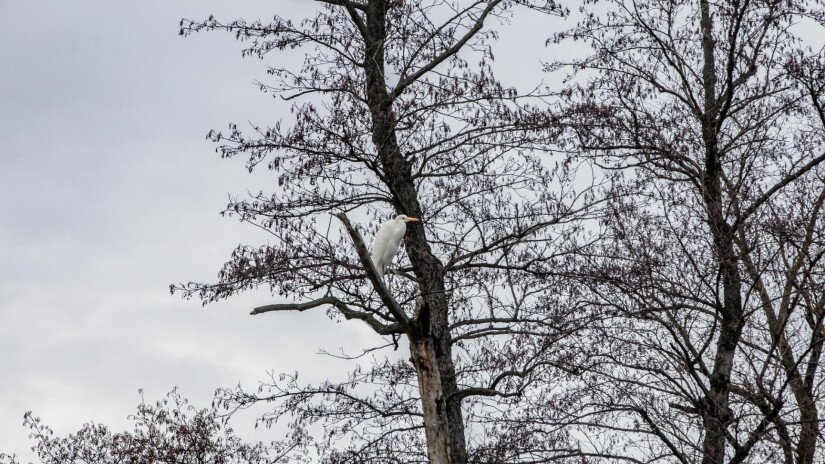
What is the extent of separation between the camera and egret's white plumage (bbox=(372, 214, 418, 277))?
430 inches

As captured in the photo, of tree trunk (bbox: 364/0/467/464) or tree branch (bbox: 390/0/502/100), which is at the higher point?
tree branch (bbox: 390/0/502/100)

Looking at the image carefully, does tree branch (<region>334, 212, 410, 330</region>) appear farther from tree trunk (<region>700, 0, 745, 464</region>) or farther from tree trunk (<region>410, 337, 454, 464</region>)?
tree trunk (<region>700, 0, 745, 464</region>)

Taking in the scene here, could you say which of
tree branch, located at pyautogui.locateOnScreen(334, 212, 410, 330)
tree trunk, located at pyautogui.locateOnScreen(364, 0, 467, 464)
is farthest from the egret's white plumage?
tree branch, located at pyautogui.locateOnScreen(334, 212, 410, 330)

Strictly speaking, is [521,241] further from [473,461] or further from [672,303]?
[473,461]

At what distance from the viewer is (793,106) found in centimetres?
1160

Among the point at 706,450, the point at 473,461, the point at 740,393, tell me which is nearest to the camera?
the point at 706,450

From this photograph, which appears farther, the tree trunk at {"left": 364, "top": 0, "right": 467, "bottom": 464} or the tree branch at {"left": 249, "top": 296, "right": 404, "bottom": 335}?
the tree trunk at {"left": 364, "top": 0, "right": 467, "bottom": 464}

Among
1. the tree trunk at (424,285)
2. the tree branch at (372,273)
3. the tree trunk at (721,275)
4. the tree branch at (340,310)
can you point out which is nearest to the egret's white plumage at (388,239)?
the tree trunk at (424,285)

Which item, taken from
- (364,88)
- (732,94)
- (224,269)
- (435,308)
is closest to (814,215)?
(732,94)

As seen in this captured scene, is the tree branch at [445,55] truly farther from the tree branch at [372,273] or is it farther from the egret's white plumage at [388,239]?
the tree branch at [372,273]

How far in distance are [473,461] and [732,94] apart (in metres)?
4.88

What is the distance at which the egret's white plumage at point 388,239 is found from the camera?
1091cm

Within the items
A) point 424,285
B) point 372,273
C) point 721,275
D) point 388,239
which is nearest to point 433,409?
point 424,285

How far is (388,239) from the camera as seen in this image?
10945 millimetres
